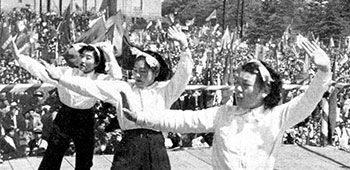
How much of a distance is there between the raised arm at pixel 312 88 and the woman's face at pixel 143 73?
1073 millimetres

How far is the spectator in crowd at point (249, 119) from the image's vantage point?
3234 millimetres

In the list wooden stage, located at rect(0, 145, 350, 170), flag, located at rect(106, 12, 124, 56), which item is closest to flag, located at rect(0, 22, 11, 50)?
flag, located at rect(106, 12, 124, 56)

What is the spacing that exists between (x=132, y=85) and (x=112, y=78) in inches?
17.6

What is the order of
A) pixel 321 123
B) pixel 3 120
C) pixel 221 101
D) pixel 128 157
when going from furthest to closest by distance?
pixel 321 123 < pixel 221 101 < pixel 3 120 < pixel 128 157

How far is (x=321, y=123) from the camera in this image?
7.41 m

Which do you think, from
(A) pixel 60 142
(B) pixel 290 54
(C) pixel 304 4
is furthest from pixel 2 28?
(C) pixel 304 4

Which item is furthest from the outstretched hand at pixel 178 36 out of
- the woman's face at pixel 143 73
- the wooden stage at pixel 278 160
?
the wooden stage at pixel 278 160

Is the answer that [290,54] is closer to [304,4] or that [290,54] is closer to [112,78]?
[112,78]

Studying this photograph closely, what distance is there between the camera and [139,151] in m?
4.00

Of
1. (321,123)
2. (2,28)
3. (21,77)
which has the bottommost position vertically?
Answer: (321,123)

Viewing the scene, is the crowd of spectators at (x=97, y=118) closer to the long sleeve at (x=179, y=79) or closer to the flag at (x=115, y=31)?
the flag at (x=115, y=31)

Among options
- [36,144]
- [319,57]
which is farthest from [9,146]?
[319,57]

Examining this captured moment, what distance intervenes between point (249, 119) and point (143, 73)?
997mm

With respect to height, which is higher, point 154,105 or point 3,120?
point 154,105
